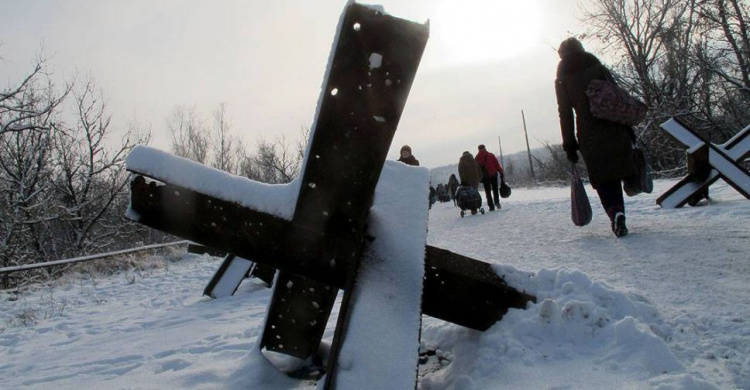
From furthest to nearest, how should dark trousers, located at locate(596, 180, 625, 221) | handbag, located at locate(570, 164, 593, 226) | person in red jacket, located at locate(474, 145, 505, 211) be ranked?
person in red jacket, located at locate(474, 145, 505, 211)
handbag, located at locate(570, 164, 593, 226)
dark trousers, located at locate(596, 180, 625, 221)

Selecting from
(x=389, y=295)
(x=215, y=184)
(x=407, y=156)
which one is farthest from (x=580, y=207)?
(x=407, y=156)

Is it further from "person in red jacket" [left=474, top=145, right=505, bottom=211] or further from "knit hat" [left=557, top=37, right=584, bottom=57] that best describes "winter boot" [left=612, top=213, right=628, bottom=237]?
"person in red jacket" [left=474, top=145, right=505, bottom=211]

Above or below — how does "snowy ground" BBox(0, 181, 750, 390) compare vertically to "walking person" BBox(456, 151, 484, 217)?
below

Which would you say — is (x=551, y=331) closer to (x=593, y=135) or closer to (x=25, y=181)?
(x=593, y=135)

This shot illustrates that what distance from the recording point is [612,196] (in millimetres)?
4117

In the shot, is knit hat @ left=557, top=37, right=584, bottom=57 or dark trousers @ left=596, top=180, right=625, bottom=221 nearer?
dark trousers @ left=596, top=180, right=625, bottom=221

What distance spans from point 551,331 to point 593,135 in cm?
316

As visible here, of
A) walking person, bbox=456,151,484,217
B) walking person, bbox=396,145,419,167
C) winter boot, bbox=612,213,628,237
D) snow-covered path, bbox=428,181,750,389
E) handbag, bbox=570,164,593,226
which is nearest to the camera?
snow-covered path, bbox=428,181,750,389

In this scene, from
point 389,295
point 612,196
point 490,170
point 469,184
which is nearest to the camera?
point 389,295

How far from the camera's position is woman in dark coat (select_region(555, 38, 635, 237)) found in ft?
13.4

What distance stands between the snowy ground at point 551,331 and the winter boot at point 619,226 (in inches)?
4.7

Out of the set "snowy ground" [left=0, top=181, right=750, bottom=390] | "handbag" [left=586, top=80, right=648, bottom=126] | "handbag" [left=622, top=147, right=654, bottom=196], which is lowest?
→ "snowy ground" [left=0, top=181, right=750, bottom=390]

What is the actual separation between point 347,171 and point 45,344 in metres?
3.78

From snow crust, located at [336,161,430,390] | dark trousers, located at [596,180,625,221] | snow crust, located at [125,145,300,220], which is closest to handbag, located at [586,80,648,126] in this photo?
dark trousers, located at [596,180,625,221]
